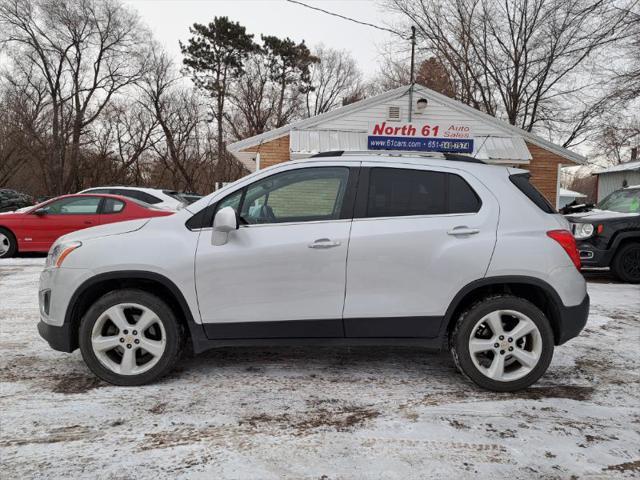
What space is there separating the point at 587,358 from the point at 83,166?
4006 cm

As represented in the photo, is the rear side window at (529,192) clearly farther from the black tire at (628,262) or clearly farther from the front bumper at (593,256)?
the black tire at (628,262)

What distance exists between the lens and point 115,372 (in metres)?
3.35

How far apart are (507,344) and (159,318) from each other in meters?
2.55

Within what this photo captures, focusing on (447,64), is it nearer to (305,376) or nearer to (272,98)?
(272,98)

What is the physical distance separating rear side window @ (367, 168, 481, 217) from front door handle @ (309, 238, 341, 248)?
13.6 inches

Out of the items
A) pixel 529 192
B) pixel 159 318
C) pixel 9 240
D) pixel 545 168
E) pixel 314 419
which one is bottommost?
pixel 314 419

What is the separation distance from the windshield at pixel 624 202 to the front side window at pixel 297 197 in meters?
7.65

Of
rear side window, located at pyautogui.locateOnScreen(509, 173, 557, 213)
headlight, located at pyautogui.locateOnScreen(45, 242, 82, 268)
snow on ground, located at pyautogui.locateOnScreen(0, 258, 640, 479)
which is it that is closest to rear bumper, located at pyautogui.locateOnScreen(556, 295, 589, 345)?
snow on ground, located at pyautogui.locateOnScreen(0, 258, 640, 479)

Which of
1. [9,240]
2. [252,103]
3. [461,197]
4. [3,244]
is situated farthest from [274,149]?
[252,103]

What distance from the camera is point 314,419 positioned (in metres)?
2.95

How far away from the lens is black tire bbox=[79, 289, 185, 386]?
3301 millimetres

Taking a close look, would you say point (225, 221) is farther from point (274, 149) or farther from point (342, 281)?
point (274, 149)

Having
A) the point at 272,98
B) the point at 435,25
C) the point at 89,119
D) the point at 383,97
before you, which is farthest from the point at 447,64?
the point at 89,119

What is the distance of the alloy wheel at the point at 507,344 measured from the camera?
3287 millimetres
